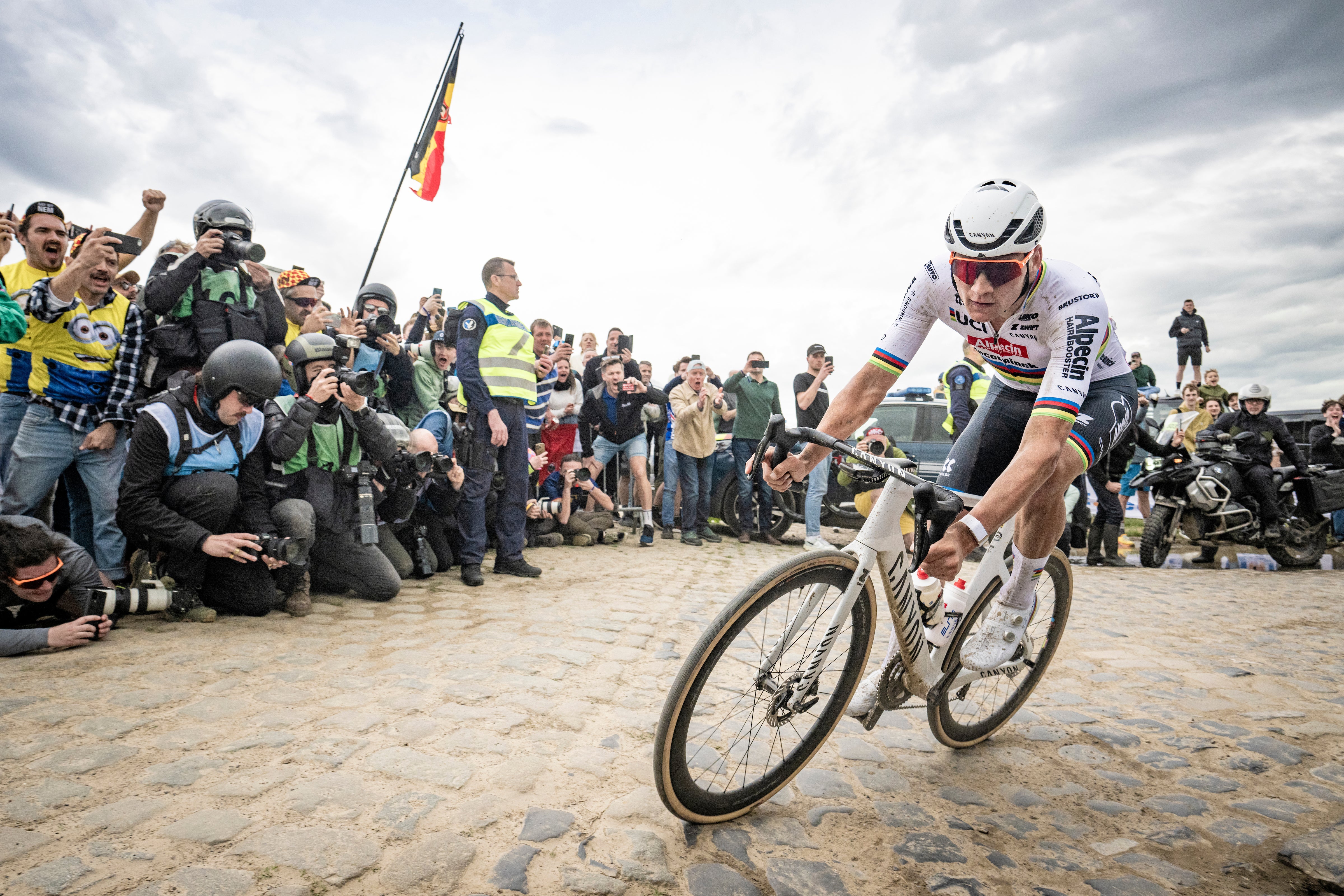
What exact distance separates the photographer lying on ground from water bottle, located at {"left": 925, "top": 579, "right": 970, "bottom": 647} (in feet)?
14.0

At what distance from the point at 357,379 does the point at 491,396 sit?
1.43 metres

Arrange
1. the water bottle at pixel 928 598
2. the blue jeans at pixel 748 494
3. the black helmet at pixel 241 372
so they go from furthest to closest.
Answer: the blue jeans at pixel 748 494 < the black helmet at pixel 241 372 < the water bottle at pixel 928 598

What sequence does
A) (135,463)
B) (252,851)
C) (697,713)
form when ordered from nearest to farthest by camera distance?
(252,851) → (697,713) → (135,463)

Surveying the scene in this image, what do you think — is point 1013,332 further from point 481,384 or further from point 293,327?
point 293,327

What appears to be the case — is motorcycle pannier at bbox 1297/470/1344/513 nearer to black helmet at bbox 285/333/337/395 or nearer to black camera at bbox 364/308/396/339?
black camera at bbox 364/308/396/339

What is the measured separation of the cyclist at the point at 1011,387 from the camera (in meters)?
2.59

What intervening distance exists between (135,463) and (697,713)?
4089 mm

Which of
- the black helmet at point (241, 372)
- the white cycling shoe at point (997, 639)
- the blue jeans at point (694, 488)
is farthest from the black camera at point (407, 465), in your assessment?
the blue jeans at point (694, 488)

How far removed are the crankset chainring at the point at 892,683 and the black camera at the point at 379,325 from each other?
504 centimetres

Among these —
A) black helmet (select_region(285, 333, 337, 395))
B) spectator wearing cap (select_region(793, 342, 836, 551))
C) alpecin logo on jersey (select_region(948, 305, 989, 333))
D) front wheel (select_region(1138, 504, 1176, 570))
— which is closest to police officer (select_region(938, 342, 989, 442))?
spectator wearing cap (select_region(793, 342, 836, 551))

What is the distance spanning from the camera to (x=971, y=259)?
268 cm

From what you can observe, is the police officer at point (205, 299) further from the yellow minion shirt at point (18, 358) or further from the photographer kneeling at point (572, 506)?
the photographer kneeling at point (572, 506)

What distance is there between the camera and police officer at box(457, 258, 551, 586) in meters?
6.25

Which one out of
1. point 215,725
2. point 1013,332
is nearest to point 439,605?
point 215,725
